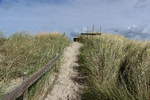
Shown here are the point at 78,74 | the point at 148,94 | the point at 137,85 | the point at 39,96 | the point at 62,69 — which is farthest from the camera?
the point at 62,69

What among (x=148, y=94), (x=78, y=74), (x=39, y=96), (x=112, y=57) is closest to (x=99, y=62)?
(x=112, y=57)

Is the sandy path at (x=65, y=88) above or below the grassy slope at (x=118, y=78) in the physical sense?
A: below

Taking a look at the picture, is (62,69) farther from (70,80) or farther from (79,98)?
(79,98)

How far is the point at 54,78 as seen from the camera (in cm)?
589

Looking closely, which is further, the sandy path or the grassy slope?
the sandy path

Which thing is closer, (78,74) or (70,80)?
(70,80)

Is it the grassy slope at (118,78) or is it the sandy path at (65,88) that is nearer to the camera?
the grassy slope at (118,78)

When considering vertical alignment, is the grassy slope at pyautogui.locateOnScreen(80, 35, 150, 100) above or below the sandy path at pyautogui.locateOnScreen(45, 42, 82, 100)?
above

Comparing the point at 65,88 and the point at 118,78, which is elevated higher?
the point at 118,78

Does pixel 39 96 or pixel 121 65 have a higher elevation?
pixel 121 65

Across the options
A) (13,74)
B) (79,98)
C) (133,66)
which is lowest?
(79,98)

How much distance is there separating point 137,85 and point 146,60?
3.45 feet

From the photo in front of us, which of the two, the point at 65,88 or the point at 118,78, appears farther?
the point at 65,88

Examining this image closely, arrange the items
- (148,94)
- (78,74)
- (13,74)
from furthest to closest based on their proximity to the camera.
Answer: (78,74) < (13,74) < (148,94)
